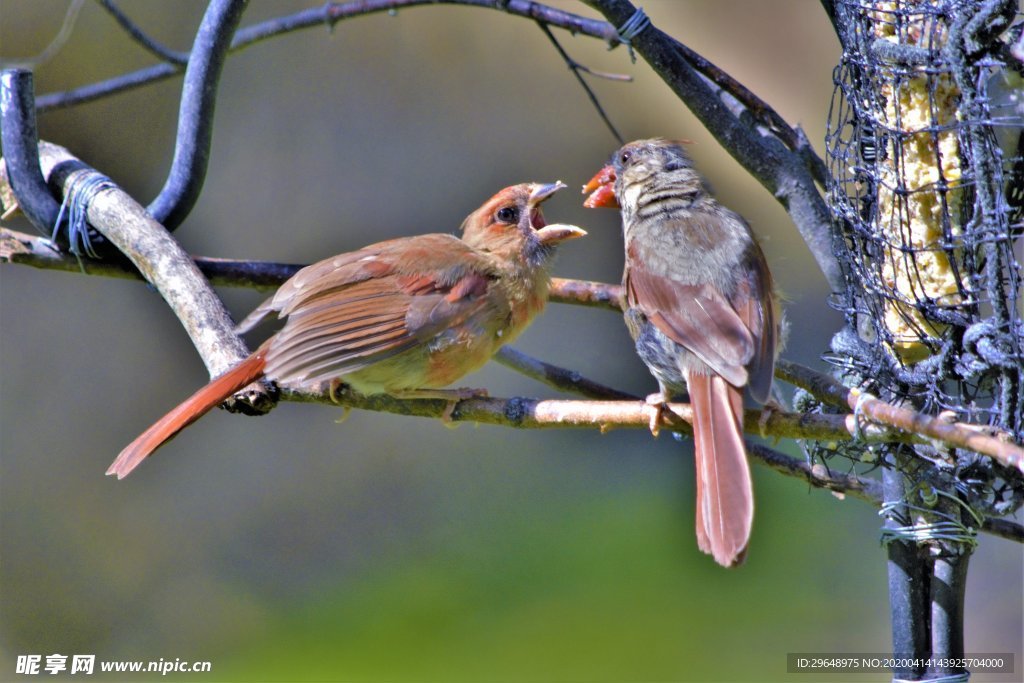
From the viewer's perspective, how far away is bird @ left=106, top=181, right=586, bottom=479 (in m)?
2.85

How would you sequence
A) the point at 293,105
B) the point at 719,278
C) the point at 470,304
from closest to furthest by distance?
the point at 719,278 < the point at 470,304 < the point at 293,105

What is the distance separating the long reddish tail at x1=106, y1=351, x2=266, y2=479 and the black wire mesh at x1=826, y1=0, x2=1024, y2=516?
1.56 meters

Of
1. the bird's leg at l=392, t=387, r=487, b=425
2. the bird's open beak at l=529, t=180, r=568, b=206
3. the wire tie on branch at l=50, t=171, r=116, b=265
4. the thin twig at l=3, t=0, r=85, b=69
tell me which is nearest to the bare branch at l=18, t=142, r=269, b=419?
the wire tie on branch at l=50, t=171, r=116, b=265

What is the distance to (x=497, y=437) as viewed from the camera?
22.3 feet

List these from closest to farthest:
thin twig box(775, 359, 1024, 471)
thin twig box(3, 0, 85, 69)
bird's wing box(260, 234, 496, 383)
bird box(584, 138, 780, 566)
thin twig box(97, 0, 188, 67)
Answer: thin twig box(775, 359, 1024, 471)
bird box(584, 138, 780, 566)
bird's wing box(260, 234, 496, 383)
thin twig box(97, 0, 188, 67)
thin twig box(3, 0, 85, 69)

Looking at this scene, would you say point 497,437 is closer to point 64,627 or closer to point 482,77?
point 482,77

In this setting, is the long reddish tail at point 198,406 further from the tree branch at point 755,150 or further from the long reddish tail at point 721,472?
the tree branch at point 755,150

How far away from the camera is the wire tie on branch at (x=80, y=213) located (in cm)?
338

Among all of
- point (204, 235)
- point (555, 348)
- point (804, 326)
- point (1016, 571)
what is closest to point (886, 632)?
point (1016, 571)

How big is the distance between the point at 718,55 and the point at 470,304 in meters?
3.37

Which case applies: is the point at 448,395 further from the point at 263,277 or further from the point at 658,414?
the point at 263,277

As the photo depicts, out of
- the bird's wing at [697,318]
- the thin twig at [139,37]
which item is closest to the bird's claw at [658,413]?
the bird's wing at [697,318]

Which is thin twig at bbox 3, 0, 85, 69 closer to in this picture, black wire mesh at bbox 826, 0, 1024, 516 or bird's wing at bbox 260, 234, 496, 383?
bird's wing at bbox 260, 234, 496, 383

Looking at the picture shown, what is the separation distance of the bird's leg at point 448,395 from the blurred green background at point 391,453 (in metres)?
3.02
